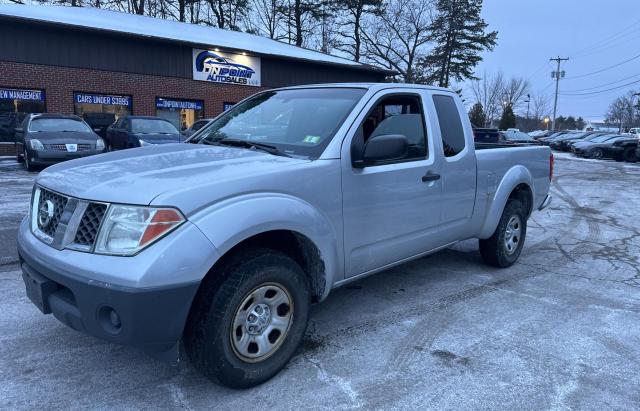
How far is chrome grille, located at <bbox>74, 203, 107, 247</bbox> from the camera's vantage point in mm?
2473

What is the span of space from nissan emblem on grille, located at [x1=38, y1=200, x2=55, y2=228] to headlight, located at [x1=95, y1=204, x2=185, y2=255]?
0.59 metres

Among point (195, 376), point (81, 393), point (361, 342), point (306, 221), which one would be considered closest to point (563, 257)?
point (361, 342)

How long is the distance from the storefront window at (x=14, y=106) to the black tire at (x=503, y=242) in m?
18.6

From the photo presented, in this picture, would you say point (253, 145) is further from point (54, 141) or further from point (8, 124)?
point (8, 124)

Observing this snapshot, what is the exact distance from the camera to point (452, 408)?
9.04 ft

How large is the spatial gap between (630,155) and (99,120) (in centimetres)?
2646

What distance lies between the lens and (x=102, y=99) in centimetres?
1980

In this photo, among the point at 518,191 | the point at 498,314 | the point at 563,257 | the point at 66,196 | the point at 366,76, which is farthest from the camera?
the point at 366,76

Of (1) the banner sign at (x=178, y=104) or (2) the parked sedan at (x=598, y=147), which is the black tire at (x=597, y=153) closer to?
(2) the parked sedan at (x=598, y=147)

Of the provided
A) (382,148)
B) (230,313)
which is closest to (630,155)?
(382,148)

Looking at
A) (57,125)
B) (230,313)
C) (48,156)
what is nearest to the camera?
(230,313)

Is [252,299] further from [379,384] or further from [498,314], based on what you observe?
[498,314]

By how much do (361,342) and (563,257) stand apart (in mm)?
3799

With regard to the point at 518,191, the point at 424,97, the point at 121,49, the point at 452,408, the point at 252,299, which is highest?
the point at 121,49
